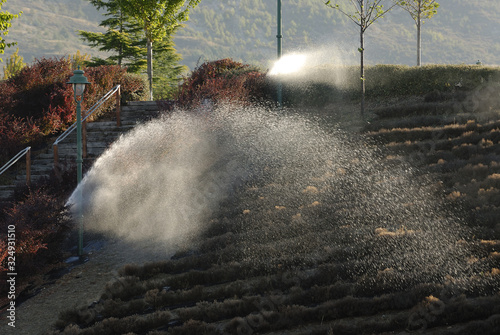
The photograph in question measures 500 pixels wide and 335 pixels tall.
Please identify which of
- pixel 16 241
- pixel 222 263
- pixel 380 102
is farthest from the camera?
pixel 380 102

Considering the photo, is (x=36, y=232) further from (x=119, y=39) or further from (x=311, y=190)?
(x=119, y=39)

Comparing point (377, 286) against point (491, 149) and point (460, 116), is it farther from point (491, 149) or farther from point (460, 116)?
point (460, 116)

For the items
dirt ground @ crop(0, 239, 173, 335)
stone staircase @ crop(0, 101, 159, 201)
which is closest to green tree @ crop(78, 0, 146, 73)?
stone staircase @ crop(0, 101, 159, 201)

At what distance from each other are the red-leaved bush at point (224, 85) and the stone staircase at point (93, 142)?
1.44 meters

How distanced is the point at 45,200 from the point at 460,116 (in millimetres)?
11364

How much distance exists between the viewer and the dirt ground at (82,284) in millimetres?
6902

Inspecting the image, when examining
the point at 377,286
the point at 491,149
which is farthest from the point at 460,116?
the point at 377,286

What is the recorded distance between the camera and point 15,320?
7000mm

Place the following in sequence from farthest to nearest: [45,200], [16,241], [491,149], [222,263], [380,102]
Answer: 1. [380,102]
2. [491,149]
3. [45,200]
4. [16,241]
5. [222,263]

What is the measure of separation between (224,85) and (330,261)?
9349 millimetres

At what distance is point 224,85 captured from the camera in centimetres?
1554

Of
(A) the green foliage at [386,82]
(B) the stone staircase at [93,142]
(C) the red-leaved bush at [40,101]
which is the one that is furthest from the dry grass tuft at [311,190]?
(C) the red-leaved bush at [40,101]

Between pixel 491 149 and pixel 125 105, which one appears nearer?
pixel 491 149

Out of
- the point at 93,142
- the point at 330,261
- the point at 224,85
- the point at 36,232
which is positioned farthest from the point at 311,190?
the point at 93,142
